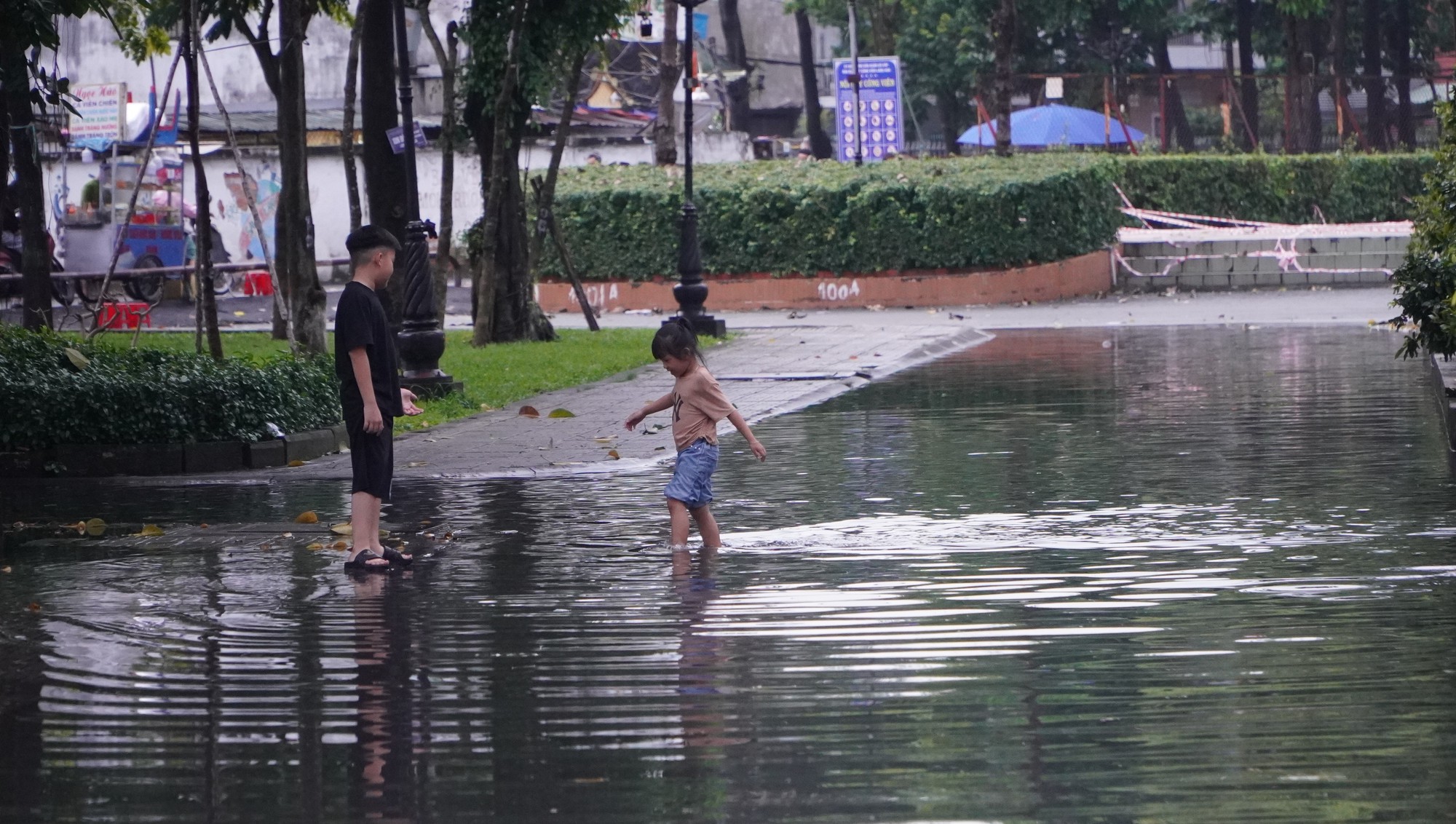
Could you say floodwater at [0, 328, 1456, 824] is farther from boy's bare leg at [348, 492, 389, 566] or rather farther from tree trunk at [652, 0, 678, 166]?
tree trunk at [652, 0, 678, 166]

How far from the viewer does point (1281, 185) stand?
112 feet

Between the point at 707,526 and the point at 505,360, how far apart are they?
10.7 m

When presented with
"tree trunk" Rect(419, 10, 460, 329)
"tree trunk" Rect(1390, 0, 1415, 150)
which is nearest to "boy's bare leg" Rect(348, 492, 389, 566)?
"tree trunk" Rect(419, 10, 460, 329)

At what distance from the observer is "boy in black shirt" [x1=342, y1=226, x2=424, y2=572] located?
8.48m

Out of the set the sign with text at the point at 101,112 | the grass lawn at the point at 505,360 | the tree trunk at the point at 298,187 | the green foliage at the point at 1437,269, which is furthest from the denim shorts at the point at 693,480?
the sign with text at the point at 101,112

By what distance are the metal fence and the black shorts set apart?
29.0 m

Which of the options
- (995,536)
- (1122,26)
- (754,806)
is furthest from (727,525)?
(1122,26)

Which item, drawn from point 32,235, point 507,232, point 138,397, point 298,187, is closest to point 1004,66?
point 507,232

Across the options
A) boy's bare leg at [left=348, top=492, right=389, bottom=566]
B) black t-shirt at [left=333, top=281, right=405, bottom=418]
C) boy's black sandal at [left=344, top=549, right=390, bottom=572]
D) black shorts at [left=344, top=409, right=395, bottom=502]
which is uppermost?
black t-shirt at [left=333, top=281, right=405, bottom=418]

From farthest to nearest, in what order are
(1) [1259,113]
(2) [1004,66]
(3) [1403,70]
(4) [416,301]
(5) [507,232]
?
1. (3) [1403,70]
2. (1) [1259,113]
3. (2) [1004,66]
4. (5) [507,232]
5. (4) [416,301]

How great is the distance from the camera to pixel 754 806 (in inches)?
188

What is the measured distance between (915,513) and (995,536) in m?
0.87

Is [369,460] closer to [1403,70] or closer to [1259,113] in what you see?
[1259,113]

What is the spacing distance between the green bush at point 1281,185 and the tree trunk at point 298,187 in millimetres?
19001
